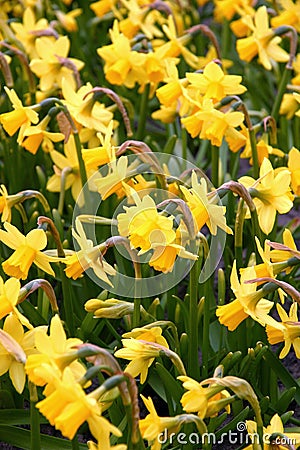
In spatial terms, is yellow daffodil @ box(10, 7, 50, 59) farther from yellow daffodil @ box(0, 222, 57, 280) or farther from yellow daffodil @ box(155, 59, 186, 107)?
yellow daffodil @ box(0, 222, 57, 280)

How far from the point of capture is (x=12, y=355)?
5.24 ft

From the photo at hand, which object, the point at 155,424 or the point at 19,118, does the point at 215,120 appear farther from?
the point at 155,424

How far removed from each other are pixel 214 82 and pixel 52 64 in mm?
758

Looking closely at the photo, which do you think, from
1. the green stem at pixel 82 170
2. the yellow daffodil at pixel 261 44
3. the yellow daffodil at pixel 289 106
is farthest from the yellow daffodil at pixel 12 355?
the yellow daffodil at pixel 289 106

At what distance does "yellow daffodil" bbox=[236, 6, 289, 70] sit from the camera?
9.43ft

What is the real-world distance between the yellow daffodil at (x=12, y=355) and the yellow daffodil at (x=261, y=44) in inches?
63.9

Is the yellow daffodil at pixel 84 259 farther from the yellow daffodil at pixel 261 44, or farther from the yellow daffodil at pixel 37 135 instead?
the yellow daffodil at pixel 261 44

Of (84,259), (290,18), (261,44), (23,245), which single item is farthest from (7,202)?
(290,18)

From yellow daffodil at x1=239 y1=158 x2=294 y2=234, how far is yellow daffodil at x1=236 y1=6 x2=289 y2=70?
0.95 m

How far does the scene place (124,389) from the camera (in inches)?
55.2

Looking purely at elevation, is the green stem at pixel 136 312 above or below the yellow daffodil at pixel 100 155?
below

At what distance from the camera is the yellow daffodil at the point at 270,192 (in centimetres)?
202

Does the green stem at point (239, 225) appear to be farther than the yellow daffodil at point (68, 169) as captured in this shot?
No

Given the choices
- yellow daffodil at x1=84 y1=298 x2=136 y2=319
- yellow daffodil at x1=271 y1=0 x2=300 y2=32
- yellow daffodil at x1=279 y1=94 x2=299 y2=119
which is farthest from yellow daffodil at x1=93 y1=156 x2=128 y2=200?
yellow daffodil at x1=271 y1=0 x2=300 y2=32
